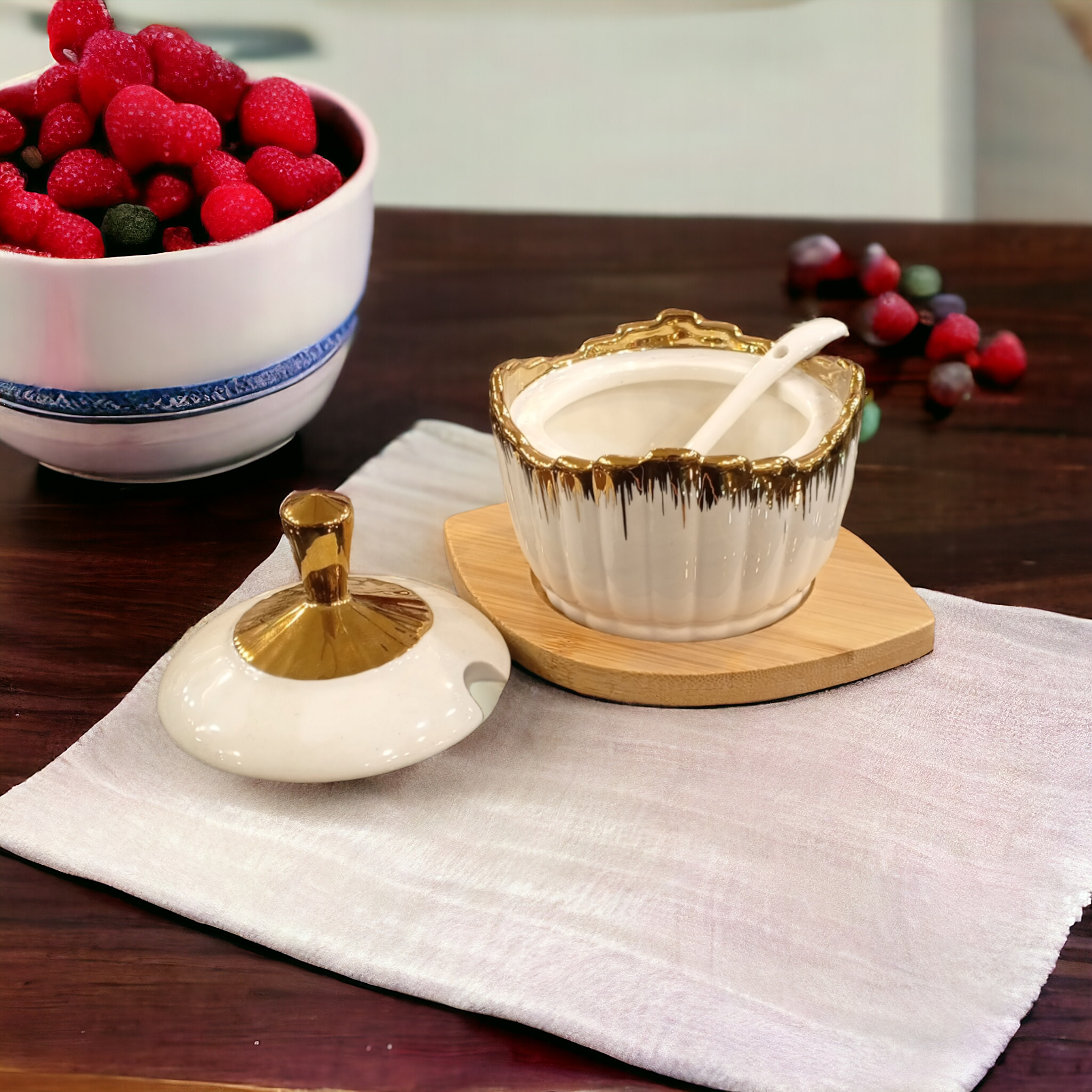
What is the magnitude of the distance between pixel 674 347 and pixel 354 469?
218mm

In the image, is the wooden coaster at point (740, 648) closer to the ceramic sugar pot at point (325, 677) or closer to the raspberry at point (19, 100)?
the ceramic sugar pot at point (325, 677)

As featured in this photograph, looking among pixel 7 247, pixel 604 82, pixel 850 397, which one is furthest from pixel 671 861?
pixel 604 82

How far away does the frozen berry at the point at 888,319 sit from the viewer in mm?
774

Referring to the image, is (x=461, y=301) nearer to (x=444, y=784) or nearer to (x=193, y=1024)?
(x=444, y=784)

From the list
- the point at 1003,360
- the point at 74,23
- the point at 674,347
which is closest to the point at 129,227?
the point at 74,23

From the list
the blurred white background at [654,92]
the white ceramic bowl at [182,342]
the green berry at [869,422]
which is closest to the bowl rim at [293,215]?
the white ceramic bowl at [182,342]

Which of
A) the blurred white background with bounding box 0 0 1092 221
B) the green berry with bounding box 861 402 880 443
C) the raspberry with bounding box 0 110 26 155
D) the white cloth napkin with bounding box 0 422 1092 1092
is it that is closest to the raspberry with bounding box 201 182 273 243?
the raspberry with bounding box 0 110 26 155

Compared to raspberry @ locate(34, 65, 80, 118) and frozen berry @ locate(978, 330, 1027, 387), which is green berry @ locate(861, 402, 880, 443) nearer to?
frozen berry @ locate(978, 330, 1027, 387)

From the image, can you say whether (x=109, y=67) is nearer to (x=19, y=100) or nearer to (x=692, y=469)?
(x=19, y=100)

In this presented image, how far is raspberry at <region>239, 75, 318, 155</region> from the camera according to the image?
64cm

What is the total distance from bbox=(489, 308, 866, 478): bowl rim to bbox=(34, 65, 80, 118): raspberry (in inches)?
10.7

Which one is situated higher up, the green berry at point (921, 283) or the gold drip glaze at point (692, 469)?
the gold drip glaze at point (692, 469)

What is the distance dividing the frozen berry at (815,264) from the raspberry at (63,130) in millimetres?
441

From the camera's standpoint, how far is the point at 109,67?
2.01ft
